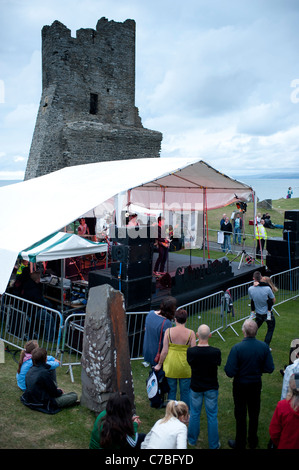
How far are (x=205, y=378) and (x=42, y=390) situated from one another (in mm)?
2189

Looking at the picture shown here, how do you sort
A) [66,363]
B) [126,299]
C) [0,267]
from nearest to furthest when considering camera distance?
[66,363], [126,299], [0,267]

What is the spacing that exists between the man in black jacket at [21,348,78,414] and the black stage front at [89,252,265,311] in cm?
222

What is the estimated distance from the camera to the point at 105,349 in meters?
4.43

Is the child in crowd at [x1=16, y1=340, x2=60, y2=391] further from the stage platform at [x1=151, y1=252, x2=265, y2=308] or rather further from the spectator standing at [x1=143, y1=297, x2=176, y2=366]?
the stage platform at [x1=151, y1=252, x2=265, y2=308]

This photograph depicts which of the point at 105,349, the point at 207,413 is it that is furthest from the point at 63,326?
the point at 207,413

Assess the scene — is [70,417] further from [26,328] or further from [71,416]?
[26,328]

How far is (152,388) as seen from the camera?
4.64m

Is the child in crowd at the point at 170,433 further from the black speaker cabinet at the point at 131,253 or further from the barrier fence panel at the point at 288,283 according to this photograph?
the barrier fence panel at the point at 288,283

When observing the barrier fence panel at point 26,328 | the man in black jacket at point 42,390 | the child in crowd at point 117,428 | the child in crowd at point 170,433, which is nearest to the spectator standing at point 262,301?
the man in black jacket at point 42,390

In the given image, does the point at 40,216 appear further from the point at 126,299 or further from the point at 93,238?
the point at 93,238

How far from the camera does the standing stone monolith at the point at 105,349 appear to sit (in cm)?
443

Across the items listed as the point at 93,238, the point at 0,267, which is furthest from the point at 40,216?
the point at 93,238

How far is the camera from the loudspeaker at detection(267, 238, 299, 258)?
38.7 feet
